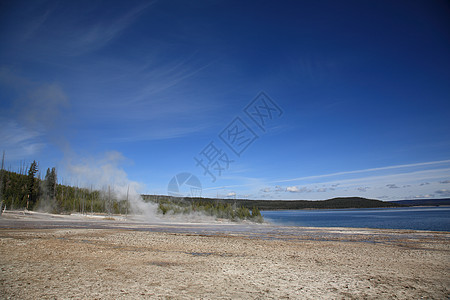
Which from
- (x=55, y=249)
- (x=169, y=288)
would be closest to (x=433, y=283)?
(x=169, y=288)

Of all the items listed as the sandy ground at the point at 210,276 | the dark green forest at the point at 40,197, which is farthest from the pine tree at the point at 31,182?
the sandy ground at the point at 210,276

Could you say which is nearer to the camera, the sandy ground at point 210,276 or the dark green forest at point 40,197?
the sandy ground at point 210,276

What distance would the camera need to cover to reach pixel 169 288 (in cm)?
980

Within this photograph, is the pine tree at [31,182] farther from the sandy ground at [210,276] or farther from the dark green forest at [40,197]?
the sandy ground at [210,276]

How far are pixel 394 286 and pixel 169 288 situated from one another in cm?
856

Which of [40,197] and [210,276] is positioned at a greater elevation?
[40,197]

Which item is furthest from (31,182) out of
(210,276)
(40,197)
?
(210,276)

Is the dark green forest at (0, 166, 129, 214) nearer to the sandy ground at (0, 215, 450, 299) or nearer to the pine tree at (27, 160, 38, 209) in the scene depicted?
the pine tree at (27, 160, 38, 209)

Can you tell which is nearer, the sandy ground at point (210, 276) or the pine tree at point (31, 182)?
the sandy ground at point (210, 276)

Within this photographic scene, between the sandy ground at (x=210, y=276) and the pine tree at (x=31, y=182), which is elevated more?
the pine tree at (x=31, y=182)

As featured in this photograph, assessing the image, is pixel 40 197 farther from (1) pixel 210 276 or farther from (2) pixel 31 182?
(1) pixel 210 276

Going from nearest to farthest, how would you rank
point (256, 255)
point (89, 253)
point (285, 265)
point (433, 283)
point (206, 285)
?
point (206, 285)
point (433, 283)
point (285, 265)
point (89, 253)
point (256, 255)

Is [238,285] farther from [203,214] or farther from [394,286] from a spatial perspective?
[203,214]

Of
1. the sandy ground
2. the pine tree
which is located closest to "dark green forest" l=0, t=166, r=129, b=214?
the pine tree
